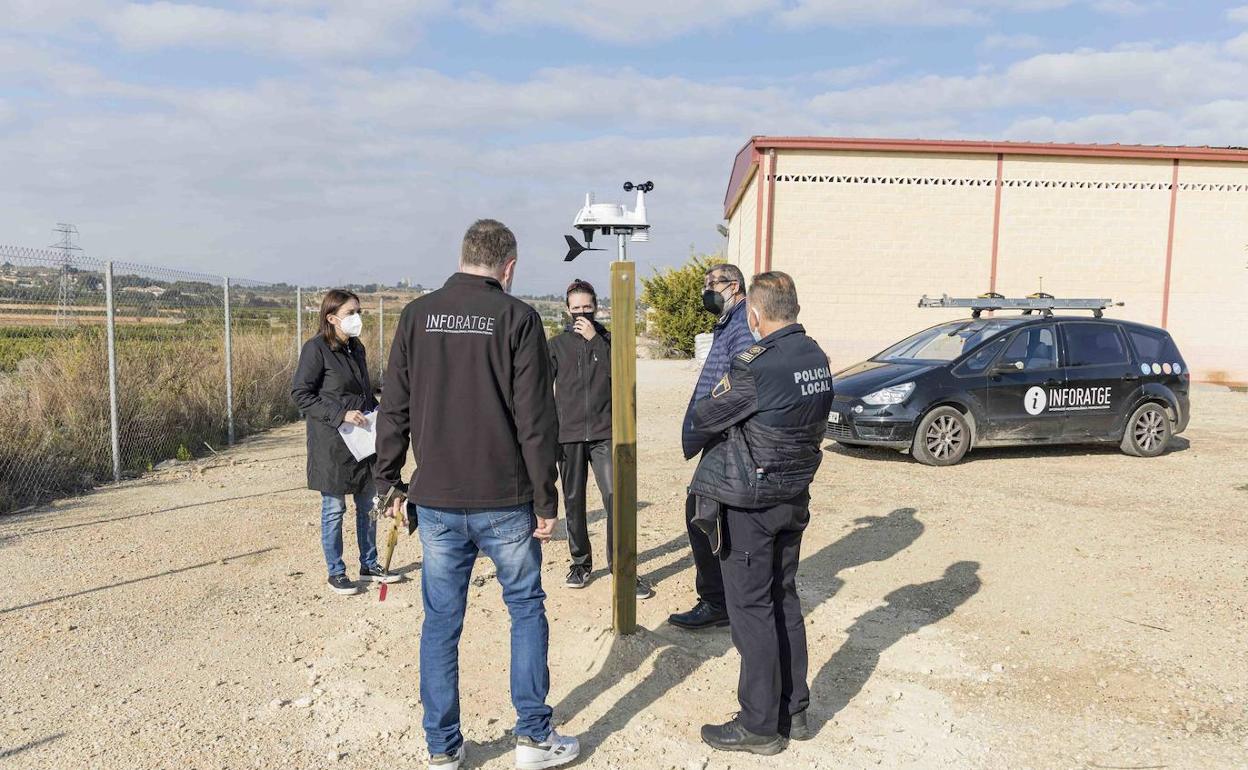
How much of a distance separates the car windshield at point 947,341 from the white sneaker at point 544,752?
23.7 ft

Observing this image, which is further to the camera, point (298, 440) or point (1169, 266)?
point (1169, 266)

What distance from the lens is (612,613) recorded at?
187 inches

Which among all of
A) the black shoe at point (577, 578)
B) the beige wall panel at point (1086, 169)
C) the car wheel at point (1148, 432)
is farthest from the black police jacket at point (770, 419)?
the beige wall panel at point (1086, 169)

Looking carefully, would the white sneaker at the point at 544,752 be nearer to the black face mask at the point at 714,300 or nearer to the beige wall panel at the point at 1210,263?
the black face mask at the point at 714,300

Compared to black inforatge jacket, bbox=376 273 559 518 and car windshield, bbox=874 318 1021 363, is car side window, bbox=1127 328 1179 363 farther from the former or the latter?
black inforatge jacket, bbox=376 273 559 518

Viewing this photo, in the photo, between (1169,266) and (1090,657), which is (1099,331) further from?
(1169,266)

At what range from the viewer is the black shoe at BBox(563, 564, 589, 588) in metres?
5.38

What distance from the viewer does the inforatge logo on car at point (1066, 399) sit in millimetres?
9180

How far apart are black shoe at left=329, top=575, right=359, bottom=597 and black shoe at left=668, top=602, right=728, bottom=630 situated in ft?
6.39

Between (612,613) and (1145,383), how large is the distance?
25.4 feet

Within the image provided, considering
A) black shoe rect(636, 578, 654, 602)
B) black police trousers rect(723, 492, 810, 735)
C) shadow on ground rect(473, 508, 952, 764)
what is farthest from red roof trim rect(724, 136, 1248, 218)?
black police trousers rect(723, 492, 810, 735)

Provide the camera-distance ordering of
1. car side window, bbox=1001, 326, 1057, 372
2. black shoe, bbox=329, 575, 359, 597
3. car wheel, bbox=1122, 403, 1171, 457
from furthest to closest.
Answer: car wheel, bbox=1122, 403, 1171, 457
car side window, bbox=1001, 326, 1057, 372
black shoe, bbox=329, 575, 359, 597

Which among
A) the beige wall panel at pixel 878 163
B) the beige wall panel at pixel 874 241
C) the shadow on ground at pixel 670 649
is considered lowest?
the shadow on ground at pixel 670 649

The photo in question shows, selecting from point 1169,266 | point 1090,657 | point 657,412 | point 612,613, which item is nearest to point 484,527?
point 612,613
